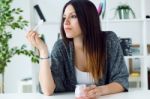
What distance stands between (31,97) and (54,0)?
2.21 metres

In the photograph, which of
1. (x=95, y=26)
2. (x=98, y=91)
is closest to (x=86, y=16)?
(x=95, y=26)

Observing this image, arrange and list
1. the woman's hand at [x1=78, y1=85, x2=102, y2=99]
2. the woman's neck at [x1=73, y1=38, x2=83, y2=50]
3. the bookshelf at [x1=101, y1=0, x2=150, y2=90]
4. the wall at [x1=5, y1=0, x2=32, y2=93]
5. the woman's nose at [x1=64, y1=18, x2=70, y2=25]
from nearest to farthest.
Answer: the woman's hand at [x1=78, y1=85, x2=102, y2=99], the woman's nose at [x1=64, y1=18, x2=70, y2=25], the woman's neck at [x1=73, y1=38, x2=83, y2=50], the bookshelf at [x1=101, y1=0, x2=150, y2=90], the wall at [x1=5, y1=0, x2=32, y2=93]

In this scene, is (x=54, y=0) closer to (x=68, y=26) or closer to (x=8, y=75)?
(x=8, y=75)

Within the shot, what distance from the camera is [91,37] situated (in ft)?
5.30

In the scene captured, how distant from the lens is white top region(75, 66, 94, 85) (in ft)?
5.11

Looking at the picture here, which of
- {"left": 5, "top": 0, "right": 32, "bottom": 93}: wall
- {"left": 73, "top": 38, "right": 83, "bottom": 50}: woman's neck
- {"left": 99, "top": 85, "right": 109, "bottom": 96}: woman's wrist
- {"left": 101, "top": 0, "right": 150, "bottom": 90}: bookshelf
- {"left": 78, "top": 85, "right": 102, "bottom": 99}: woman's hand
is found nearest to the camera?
{"left": 78, "top": 85, "right": 102, "bottom": 99}: woman's hand

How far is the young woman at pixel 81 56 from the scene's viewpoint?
1511 mm

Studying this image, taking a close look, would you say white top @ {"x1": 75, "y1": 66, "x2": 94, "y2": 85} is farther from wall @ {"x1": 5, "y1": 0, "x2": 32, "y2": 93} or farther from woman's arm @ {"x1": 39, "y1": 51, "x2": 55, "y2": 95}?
wall @ {"x1": 5, "y1": 0, "x2": 32, "y2": 93}

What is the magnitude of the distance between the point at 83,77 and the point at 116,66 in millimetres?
196

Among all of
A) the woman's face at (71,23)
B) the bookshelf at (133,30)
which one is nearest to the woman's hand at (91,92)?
the woman's face at (71,23)

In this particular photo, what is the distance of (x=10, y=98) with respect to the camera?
4.46 ft

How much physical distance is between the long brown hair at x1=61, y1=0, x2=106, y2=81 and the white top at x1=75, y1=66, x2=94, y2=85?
0.09ft

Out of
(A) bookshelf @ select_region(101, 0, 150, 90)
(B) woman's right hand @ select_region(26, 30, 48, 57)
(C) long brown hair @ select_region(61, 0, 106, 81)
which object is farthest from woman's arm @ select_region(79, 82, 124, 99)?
(A) bookshelf @ select_region(101, 0, 150, 90)

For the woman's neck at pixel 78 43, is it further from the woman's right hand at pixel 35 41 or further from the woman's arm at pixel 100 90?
the woman's arm at pixel 100 90
